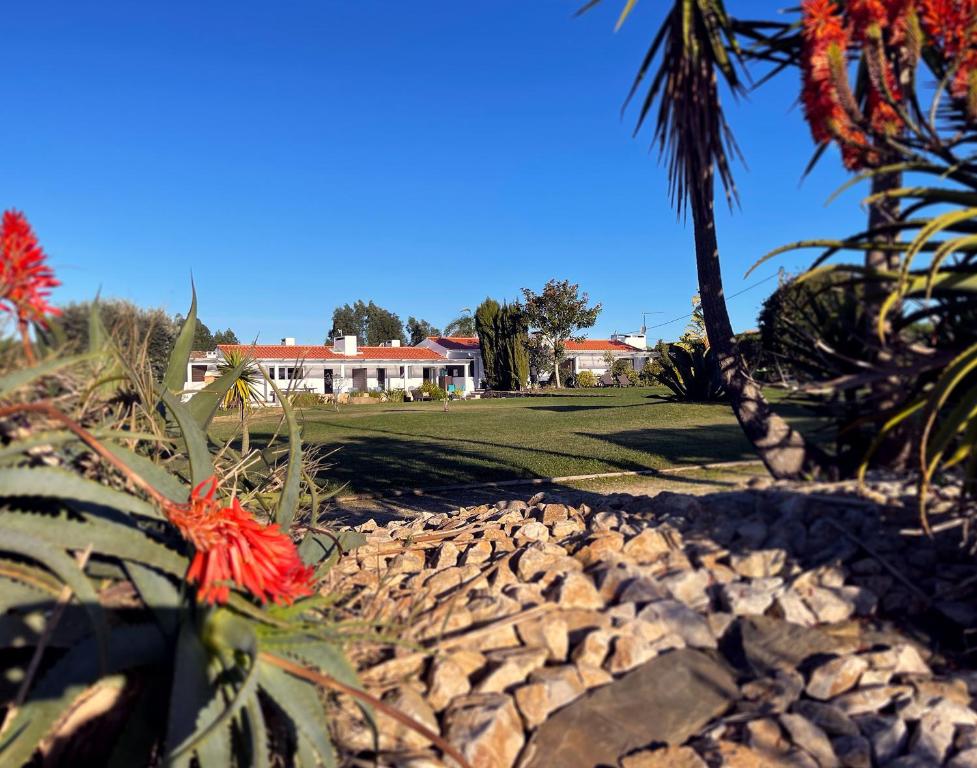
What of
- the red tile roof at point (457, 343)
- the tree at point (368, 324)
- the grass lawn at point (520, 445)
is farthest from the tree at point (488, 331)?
the tree at point (368, 324)

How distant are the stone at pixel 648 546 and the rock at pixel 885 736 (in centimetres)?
117

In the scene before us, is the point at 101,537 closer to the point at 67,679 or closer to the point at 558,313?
the point at 67,679

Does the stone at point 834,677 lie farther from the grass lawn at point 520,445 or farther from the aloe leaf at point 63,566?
the grass lawn at point 520,445

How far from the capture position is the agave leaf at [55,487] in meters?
2.19

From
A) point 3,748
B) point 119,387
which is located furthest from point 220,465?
point 3,748

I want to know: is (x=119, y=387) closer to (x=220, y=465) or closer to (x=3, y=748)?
(x=220, y=465)

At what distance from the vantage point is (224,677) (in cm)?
222

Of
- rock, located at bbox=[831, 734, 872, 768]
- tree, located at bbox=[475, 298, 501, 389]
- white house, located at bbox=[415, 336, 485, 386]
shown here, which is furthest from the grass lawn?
white house, located at bbox=[415, 336, 485, 386]

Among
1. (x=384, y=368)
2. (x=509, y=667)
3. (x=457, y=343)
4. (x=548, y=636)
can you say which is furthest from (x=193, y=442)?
(x=457, y=343)

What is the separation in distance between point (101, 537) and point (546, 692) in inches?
61.7

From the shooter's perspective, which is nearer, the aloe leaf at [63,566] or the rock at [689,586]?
the aloe leaf at [63,566]

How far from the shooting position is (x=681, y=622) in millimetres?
3188

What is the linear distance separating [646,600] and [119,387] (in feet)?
7.74

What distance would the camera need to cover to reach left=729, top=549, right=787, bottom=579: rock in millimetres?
3529
